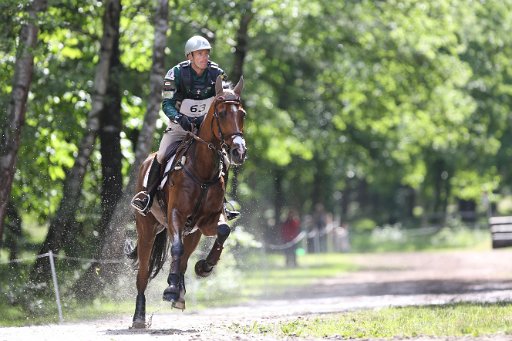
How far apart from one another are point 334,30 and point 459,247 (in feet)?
77.9

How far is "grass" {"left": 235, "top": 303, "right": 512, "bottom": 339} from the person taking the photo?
11.7 meters

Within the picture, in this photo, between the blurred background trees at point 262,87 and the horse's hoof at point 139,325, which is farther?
the blurred background trees at point 262,87

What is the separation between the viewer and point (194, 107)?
47.1 feet

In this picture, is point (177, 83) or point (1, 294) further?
point (1, 294)

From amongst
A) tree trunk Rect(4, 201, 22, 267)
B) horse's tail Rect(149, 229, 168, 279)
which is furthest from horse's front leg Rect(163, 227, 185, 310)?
tree trunk Rect(4, 201, 22, 267)

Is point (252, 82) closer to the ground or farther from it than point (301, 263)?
farther from it

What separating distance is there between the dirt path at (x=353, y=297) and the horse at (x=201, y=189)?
733 millimetres

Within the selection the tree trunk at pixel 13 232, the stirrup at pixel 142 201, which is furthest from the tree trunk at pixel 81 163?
the stirrup at pixel 142 201

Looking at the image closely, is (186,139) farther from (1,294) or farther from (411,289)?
(411,289)

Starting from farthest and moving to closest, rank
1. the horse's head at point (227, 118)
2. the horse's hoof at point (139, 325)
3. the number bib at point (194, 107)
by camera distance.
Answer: the horse's hoof at point (139, 325) → the number bib at point (194, 107) → the horse's head at point (227, 118)

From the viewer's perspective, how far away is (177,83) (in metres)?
14.2

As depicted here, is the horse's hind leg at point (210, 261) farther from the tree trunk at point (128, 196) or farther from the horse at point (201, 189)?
the tree trunk at point (128, 196)

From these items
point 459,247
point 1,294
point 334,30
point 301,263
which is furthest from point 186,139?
point 459,247

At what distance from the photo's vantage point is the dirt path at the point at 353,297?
13.3 meters
